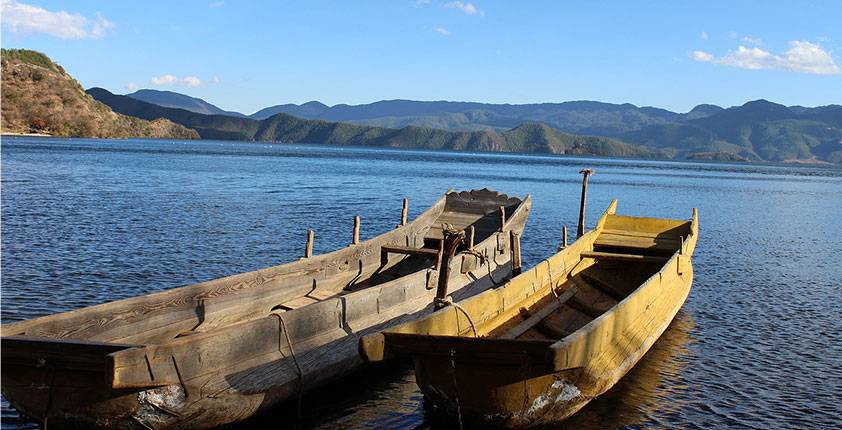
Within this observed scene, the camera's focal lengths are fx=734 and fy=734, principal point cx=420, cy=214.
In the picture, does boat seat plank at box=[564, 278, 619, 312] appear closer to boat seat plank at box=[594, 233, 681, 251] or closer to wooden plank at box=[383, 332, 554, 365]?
boat seat plank at box=[594, 233, 681, 251]

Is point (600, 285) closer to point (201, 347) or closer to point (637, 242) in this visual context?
point (637, 242)

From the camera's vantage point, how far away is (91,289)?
18.5m

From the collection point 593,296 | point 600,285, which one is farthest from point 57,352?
point 600,285

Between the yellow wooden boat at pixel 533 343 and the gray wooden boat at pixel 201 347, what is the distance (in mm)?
1854

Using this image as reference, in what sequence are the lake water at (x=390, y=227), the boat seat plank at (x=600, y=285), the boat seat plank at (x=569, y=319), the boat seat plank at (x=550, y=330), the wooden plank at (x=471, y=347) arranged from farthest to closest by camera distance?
the boat seat plank at (x=600, y=285)
the boat seat plank at (x=569, y=319)
the boat seat plank at (x=550, y=330)
the lake water at (x=390, y=227)
the wooden plank at (x=471, y=347)

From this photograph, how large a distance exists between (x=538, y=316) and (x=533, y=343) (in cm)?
492

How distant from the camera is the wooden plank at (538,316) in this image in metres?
13.2

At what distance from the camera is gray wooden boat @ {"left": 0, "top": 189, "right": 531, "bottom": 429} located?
29.4 feet

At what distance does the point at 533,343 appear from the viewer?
31.4ft

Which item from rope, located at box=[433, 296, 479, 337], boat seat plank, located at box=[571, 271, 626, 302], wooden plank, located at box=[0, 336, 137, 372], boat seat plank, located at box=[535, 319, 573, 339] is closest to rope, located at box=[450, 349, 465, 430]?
rope, located at box=[433, 296, 479, 337]

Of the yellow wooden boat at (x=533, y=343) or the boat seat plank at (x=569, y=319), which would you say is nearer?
the yellow wooden boat at (x=533, y=343)

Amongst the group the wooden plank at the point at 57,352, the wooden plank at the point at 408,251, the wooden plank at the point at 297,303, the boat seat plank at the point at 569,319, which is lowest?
the boat seat plank at the point at 569,319

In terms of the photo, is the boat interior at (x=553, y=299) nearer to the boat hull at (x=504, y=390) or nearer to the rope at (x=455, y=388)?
the rope at (x=455, y=388)

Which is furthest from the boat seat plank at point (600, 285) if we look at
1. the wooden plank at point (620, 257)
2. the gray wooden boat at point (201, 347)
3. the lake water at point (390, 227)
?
the gray wooden boat at point (201, 347)
